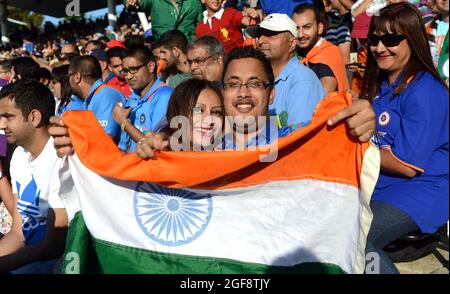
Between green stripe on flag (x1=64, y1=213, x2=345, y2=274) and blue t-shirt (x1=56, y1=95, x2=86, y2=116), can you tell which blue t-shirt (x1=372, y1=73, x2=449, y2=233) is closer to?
green stripe on flag (x1=64, y1=213, x2=345, y2=274)

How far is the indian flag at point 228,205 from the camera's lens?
2.45 meters

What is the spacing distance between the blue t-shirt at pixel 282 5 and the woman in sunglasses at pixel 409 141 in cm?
316

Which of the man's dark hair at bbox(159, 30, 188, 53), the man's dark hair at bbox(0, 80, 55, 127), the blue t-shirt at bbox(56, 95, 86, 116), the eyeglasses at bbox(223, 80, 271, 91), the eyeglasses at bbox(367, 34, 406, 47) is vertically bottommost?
the blue t-shirt at bbox(56, 95, 86, 116)

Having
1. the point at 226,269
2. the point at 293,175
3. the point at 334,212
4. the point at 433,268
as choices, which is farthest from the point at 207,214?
the point at 433,268

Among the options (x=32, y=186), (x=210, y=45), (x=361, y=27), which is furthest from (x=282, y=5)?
(x=32, y=186)

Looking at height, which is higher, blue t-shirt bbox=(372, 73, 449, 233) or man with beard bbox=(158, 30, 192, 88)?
man with beard bbox=(158, 30, 192, 88)

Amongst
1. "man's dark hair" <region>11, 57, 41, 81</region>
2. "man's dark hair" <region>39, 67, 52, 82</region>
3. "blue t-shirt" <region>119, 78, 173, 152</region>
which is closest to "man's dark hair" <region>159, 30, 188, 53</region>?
"blue t-shirt" <region>119, 78, 173, 152</region>

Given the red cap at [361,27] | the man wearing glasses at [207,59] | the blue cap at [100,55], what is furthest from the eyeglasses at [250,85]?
the blue cap at [100,55]

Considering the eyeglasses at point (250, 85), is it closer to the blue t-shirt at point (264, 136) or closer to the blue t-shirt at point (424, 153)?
the blue t-shirt at point (264, 136)

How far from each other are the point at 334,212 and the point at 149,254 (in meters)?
0.98

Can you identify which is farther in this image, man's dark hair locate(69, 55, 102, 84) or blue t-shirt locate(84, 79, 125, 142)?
man's dark hair locate(69, 55, 102, 84)

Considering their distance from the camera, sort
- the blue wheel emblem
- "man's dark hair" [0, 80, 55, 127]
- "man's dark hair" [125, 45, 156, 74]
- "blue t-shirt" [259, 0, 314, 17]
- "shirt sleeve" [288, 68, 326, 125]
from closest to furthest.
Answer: the blue wheel emblem < "shirt sleeve" [288, 68, 326, 125] < "man's dark hair" [0, 80, 55, 127] < "man's dark hair" [125, 45, 156, 74] < "blue t-shirt" [259, 0, 314, 17]

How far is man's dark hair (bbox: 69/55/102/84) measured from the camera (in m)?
6.11
